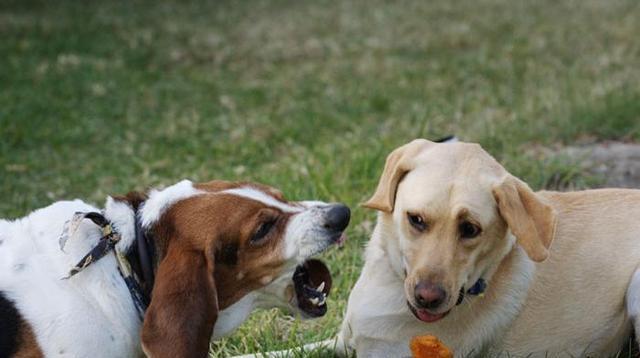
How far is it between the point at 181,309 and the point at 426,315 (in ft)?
3.38

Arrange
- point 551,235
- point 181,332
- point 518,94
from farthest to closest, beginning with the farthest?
1. point 518,94
2. point 551,235
3. point 181,332

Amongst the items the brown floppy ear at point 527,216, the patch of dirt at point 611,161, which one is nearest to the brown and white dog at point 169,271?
the brown floppy ear at point 527,216

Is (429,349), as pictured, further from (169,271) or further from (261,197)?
(169,271)

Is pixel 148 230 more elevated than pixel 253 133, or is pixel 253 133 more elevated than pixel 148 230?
pixel 148 230

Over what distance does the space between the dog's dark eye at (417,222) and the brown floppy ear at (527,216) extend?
0.31 meters

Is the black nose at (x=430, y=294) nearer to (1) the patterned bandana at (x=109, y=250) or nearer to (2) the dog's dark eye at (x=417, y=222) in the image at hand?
(2) the dog's dark eye at (x=417, y=222)

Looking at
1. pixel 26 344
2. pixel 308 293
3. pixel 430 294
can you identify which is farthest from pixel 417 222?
pixel 26 344

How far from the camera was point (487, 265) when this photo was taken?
3996 mm

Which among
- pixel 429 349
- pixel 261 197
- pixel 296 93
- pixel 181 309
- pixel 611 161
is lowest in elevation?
pixel 296 93

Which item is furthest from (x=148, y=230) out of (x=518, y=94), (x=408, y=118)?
(x=518, y=94)

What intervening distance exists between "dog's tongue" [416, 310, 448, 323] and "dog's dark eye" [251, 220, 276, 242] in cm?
70

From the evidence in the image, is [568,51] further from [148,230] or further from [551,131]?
[148,230]

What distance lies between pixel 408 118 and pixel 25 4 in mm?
9568

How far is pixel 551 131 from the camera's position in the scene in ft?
25.4
